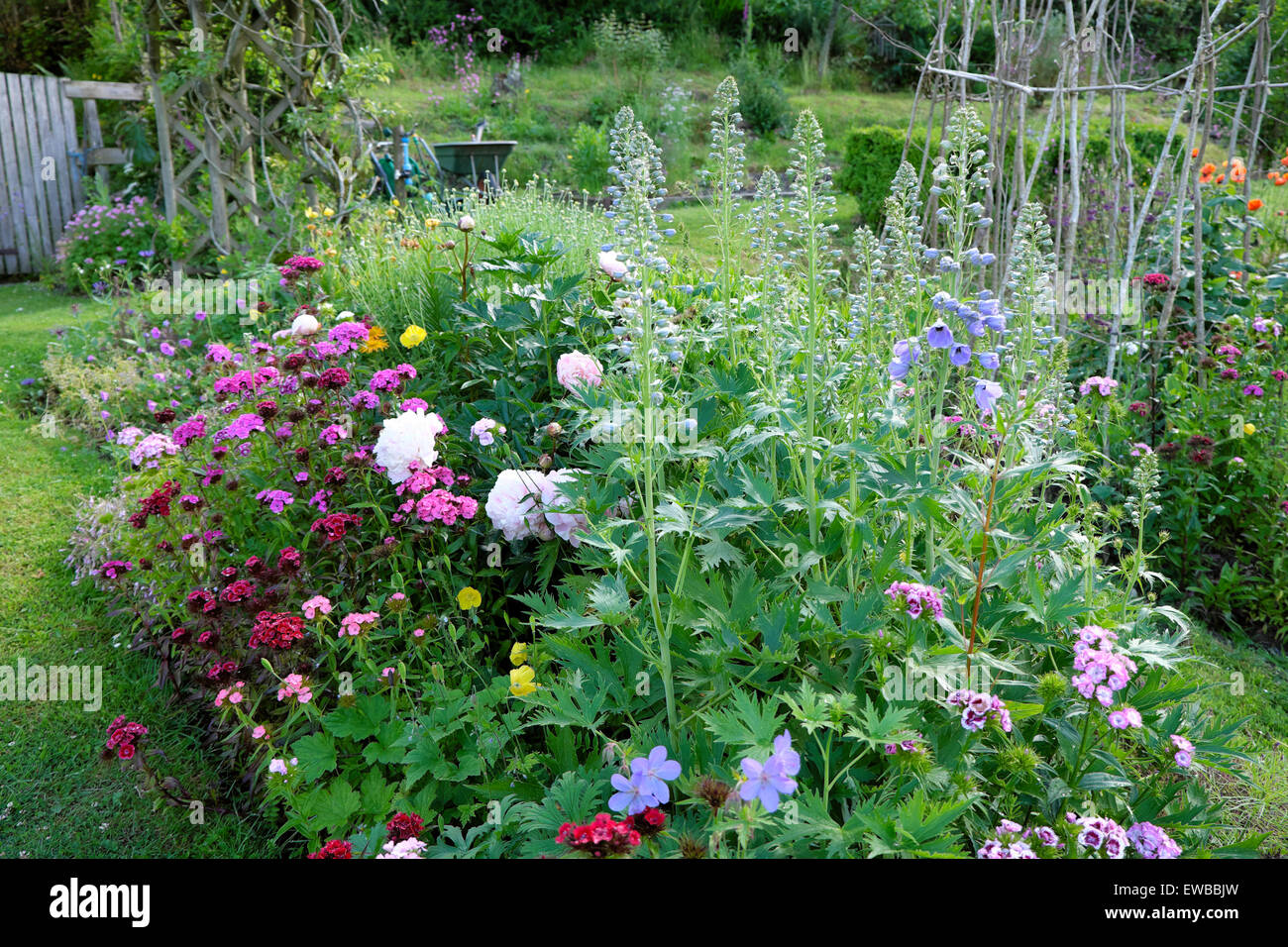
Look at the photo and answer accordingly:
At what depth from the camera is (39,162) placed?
26.3 ft

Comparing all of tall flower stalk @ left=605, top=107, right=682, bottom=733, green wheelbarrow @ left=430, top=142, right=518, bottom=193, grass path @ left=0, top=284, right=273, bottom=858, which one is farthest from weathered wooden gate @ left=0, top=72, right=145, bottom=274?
tall flower stalk @ left=605, top=107, right=682, bottom=733

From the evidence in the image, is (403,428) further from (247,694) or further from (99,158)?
(99,158)

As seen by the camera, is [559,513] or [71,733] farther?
[71,733]

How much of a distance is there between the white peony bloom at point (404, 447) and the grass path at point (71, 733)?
0.98 m

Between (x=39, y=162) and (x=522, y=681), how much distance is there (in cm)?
869

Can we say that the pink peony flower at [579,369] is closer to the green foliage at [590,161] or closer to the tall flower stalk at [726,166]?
the tall flower stalk at [726,166]

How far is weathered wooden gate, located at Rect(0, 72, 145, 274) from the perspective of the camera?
25.8ft

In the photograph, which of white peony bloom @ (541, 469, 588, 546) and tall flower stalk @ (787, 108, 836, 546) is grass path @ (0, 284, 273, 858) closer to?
white peony bloom @ (541, 469, 588, 546)

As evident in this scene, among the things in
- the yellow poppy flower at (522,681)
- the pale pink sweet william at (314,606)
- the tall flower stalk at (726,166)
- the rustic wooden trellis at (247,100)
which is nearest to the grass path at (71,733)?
the pale pink sweet william at (314,606)

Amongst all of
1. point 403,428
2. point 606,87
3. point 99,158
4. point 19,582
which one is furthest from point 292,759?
point 606,87

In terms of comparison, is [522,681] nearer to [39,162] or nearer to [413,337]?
[413,337]

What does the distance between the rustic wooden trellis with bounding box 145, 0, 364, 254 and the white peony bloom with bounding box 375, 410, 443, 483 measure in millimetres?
4068

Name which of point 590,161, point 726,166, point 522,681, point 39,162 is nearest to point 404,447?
point 522,681

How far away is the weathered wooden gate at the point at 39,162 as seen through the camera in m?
7.87
